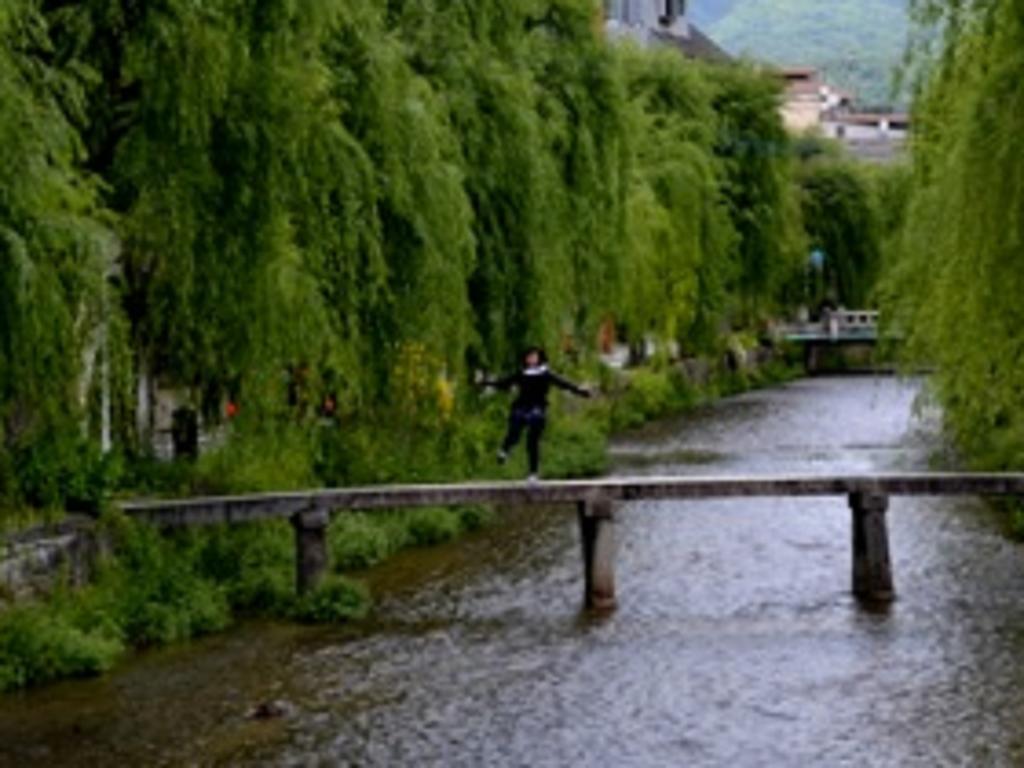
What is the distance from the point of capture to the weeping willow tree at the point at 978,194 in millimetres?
14234

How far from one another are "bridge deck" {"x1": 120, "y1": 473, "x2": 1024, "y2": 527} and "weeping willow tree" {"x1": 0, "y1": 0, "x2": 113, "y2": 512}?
148 inches

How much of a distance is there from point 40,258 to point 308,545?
21.0ft

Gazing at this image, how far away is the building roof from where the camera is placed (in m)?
71.6

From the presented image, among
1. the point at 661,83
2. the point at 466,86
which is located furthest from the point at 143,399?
the point at 661,83

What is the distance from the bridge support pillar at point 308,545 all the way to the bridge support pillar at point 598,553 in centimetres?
276

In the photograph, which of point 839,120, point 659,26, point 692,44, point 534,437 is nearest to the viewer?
point 534,437

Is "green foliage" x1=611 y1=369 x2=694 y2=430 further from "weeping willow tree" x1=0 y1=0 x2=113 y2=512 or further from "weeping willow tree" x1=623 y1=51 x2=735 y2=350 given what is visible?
"weeping willow tree" x1=0 y1=0 x2=113 y2=512

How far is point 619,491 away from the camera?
789 inches

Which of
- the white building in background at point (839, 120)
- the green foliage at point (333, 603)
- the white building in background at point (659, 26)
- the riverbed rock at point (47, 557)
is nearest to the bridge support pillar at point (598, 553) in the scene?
the green foliage at point (333, 603)

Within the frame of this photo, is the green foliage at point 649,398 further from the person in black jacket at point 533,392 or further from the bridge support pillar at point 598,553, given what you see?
the bridge support pillar at point 598,553

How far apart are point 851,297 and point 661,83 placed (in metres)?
25.1

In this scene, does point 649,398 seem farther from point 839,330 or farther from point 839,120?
point 839,120

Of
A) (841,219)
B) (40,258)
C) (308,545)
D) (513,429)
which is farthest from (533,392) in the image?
(841,219)

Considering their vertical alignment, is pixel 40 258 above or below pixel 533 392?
above
